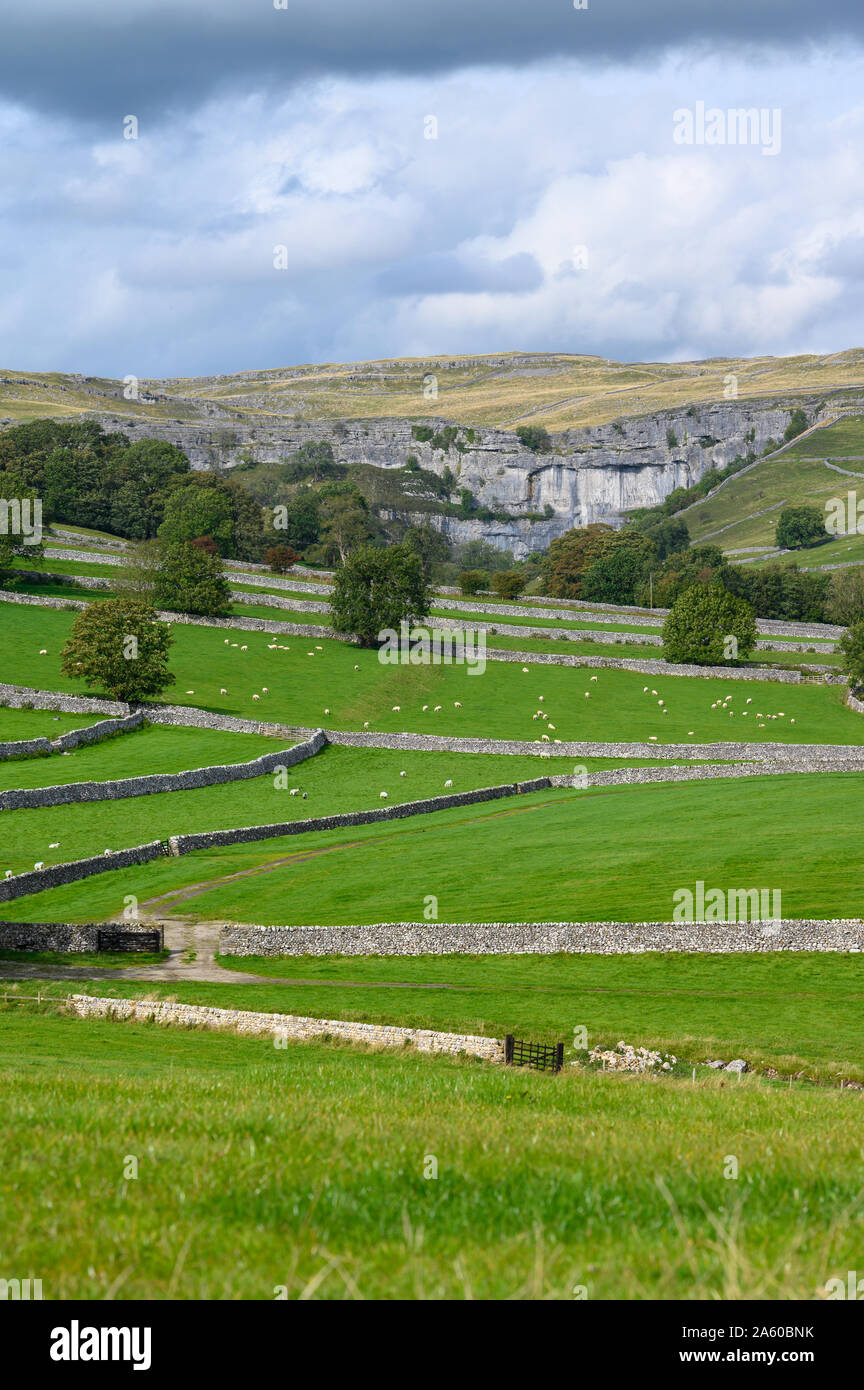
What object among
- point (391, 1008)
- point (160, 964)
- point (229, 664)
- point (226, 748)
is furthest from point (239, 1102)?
point (229, 664)

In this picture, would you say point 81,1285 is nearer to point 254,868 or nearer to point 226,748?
point 254,868

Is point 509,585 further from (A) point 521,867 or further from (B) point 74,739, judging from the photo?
(A) point 521,867

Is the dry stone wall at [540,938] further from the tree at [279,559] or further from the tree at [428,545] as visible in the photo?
the tree at [428,545]

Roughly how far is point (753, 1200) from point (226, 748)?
63954 millimetres

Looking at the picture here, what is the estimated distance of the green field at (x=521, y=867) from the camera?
134 feet

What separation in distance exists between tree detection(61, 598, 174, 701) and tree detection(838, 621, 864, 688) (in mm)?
56724

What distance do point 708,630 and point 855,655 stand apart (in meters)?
14.1

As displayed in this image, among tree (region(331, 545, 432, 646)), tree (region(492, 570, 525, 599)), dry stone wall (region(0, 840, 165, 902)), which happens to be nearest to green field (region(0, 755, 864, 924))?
dry stone wall (region(0, 840, 165, 902))

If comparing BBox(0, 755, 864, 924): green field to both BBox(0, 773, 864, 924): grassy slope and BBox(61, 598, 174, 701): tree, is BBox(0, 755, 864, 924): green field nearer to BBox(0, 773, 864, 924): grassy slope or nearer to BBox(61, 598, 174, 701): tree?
BBox(0, 773, 864, 924): grassy slope

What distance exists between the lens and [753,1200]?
7.43m

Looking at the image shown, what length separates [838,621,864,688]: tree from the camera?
307 ft

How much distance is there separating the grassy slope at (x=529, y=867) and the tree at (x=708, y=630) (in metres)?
46.6

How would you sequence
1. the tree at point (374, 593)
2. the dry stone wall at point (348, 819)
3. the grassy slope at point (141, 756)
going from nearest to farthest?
the dry stone wall at point (348, 819) < the grassy slope at point (141, 756) < the tree at point (374, 593)

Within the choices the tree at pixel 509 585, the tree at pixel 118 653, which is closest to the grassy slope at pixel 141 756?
the tree at pixel 118 653
